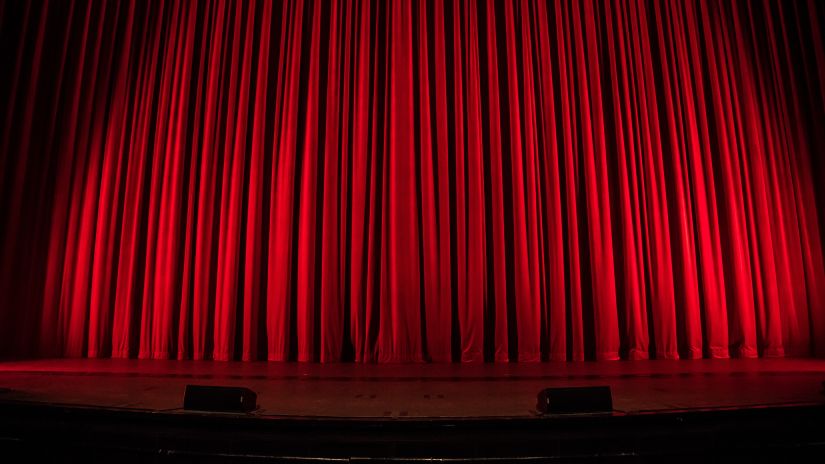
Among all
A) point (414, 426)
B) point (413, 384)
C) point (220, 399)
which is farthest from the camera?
point (413, 384)

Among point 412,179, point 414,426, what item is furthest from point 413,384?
point 412,179

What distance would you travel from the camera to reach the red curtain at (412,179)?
3.24 m

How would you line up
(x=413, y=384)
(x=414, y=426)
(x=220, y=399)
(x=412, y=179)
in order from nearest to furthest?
1. (x=414, y=426)
2. (x=220, y=399)
3. (x=413, y=384)
4. (x=412, y=179)

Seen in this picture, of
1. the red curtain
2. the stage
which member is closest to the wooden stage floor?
the stage

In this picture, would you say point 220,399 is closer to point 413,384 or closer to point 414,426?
point 414,426

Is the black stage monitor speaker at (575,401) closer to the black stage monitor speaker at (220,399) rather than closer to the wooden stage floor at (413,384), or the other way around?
the wooden stage floor at (413,384)

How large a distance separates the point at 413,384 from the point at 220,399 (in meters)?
0.89

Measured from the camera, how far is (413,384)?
2.05m

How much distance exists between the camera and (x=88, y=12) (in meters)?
3.92

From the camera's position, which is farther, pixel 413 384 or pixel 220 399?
pixel 413 384

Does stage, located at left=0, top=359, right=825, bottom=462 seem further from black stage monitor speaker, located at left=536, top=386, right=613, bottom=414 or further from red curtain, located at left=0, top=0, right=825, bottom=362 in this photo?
red curtain, located at left=0, top=0, right=825, bottom=362

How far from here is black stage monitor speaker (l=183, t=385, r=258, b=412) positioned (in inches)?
53.1

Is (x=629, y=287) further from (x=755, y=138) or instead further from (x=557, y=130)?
(x=755, y=138)

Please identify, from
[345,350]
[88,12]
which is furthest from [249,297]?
[88,12]
